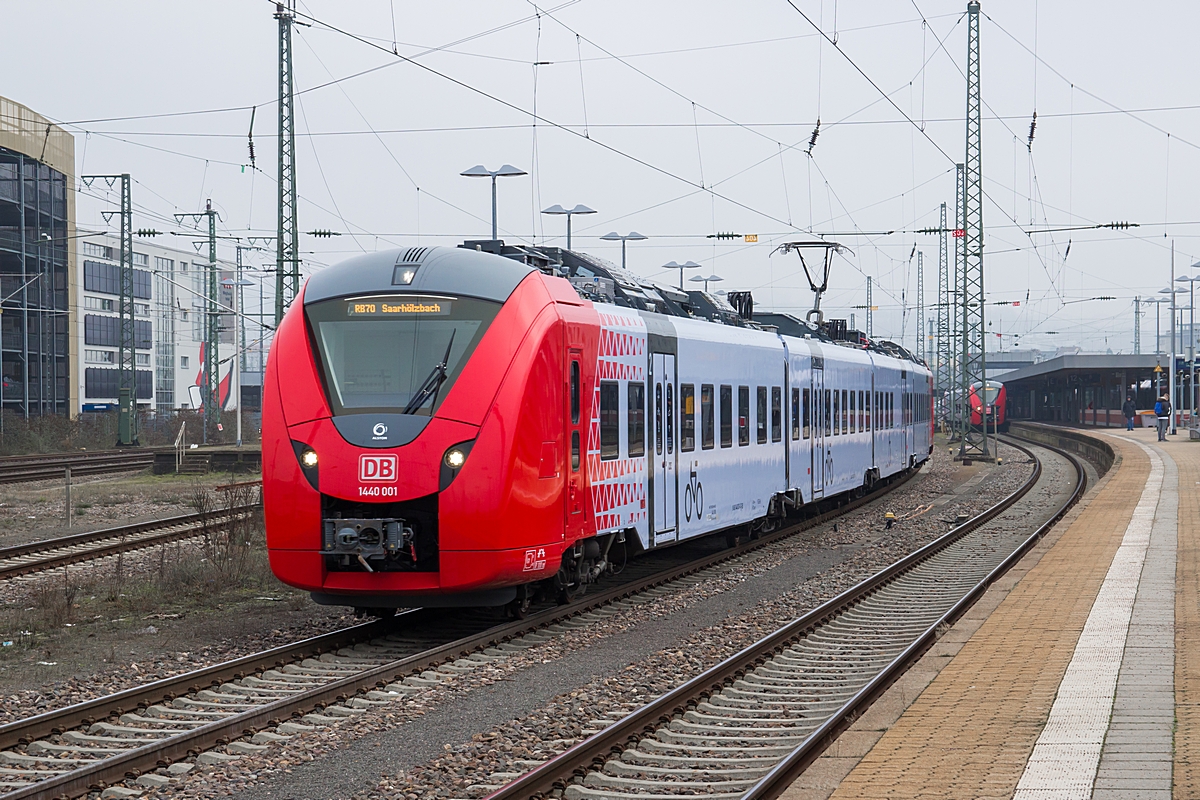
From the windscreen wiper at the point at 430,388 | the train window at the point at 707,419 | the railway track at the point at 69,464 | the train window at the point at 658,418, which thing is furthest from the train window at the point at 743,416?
the railway track at the point at 69,464

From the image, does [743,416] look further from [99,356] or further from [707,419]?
[99,356]

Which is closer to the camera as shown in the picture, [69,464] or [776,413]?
[776,413]

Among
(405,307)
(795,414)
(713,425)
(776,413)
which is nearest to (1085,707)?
(405,307)

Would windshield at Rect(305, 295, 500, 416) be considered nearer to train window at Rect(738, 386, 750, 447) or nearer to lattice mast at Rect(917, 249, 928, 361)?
train window at Rect(738, 386, 750, 447)

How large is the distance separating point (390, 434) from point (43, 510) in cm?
1539

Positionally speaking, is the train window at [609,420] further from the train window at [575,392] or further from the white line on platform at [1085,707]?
the white line on platform at [1085,707]

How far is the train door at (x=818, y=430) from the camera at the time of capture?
74.2ft

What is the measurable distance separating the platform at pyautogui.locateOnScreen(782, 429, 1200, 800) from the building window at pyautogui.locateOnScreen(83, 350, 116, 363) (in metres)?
72.6

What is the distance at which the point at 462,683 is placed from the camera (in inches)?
377

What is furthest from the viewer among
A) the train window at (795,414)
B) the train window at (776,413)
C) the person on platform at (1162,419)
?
the person on platform at (1162,419)

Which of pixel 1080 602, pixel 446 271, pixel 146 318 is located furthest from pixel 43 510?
pixel 146 318

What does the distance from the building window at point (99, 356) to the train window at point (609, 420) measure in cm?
7152

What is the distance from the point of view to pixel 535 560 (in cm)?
1134

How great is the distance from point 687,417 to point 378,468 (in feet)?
18.1
